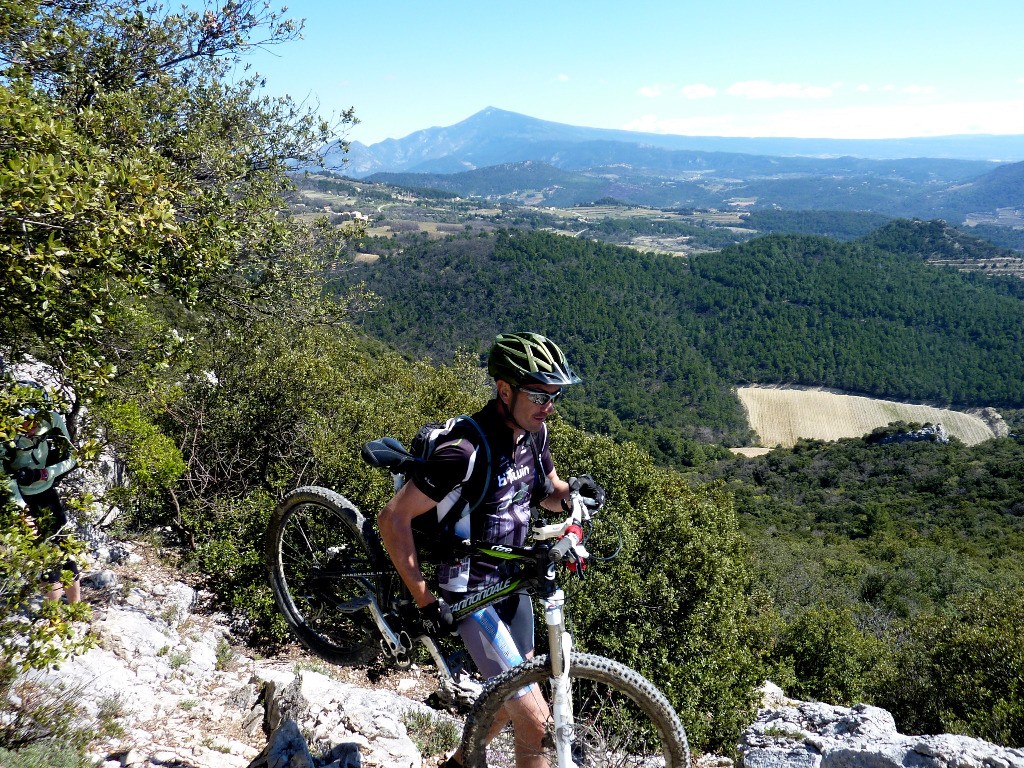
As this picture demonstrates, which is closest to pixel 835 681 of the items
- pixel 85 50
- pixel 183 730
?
pixel 183 730

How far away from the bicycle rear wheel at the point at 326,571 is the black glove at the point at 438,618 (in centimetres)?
61

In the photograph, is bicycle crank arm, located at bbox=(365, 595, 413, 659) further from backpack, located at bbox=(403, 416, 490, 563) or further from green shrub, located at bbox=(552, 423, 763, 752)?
green shrub, located at bbox=(552, 423, 763, 752)

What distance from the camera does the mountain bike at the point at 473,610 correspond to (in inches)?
143

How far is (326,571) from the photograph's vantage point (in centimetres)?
501

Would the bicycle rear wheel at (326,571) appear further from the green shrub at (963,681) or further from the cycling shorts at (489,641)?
the green shrub at (963,681)

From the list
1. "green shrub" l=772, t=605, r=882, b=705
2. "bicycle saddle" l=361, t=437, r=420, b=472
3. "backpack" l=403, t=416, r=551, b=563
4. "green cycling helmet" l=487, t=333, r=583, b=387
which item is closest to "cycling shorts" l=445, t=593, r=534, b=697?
"backpack" l=403, t=416, r=551, b=563

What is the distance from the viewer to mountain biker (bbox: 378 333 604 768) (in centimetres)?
370

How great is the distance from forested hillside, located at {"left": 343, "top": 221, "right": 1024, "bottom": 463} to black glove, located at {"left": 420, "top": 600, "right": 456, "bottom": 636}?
93.5 m

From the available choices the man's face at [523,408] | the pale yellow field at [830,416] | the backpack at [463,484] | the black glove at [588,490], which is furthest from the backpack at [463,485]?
the pale yellow field at [830,416]

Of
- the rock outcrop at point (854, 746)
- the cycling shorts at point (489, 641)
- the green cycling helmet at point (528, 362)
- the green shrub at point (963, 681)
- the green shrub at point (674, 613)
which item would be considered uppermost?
the green cycling helmet at point (528, 362)

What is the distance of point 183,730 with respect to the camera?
475cm

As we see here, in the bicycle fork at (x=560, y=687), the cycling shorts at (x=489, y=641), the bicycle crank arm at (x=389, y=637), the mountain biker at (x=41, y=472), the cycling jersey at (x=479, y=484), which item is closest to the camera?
the bicycle fork at (x=560, y=687)

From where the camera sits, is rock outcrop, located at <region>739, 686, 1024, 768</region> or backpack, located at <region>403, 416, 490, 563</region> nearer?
backpack, located at <region>403, 416, 490, 563</region>

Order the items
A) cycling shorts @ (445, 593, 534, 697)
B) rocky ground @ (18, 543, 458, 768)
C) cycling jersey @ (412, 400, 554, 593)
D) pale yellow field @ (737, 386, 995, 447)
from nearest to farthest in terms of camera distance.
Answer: cycling jersey @ (412, 400, 554, 593) < cycling shorts @ (445, 593, 534, 697) < rocky ground @ (18, 543, 458, 768) < pale yellow field @ (737, 386, 995, 447)
